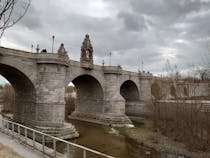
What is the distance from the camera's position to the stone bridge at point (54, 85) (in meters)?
19.6

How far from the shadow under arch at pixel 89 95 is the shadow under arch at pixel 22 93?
8.53 meters

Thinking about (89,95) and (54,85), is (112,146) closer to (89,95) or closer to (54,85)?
(54,85)

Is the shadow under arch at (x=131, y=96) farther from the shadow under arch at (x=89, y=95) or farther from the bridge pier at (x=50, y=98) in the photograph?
the bridge pier at (x=50, y=98)

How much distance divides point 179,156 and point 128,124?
12.9 metres

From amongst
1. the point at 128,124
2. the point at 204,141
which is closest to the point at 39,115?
the point at 128,124

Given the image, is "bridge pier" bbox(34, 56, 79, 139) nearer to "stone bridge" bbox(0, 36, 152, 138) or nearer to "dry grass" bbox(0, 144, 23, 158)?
"stone bridge" bbox(0, 36, 152, 138)

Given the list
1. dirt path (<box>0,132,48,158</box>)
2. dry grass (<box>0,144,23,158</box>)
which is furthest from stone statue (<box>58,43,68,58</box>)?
dry grass (<box>0,144,23,158</box>)

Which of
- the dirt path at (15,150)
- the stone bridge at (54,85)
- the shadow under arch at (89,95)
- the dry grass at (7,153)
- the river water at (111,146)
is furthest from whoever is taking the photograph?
the shadow under arch at (89,95)

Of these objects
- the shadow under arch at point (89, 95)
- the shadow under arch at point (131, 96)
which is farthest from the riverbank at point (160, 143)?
the shadow under arch at point (131, 96)

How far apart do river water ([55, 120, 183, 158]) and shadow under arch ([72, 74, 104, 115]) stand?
7.80 metres

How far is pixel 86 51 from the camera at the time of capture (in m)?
28.1

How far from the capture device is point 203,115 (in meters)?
17.3

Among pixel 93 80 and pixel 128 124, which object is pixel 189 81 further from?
pixel 93 80

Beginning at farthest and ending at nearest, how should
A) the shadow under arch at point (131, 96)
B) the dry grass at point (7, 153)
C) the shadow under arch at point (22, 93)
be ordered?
the shadow under arch at point (131, 96) < the shadow under arch at point (22, 93) < the dry grass at point (7, 153)
